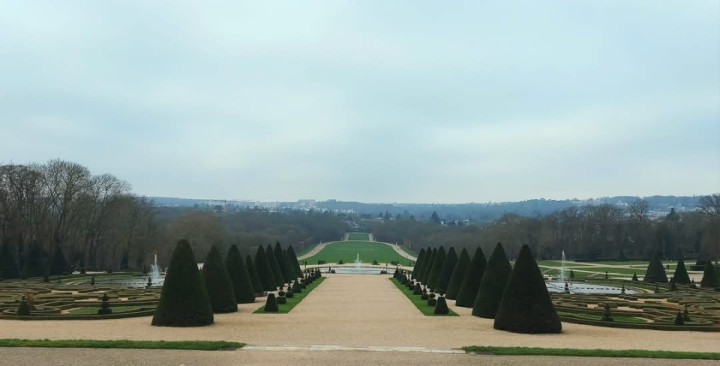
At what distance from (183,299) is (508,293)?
10.4m

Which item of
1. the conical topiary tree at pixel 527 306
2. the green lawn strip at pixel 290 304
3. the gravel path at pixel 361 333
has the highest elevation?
the conical topiary tree at pixel 527 306

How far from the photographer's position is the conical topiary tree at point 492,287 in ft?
78.7

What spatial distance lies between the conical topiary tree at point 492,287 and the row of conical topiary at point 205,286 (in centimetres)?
986

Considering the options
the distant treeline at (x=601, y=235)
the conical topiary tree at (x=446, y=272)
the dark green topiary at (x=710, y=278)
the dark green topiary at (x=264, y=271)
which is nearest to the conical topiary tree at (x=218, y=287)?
the dark green topiary at (x=264, y=271)

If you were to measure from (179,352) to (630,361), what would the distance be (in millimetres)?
10595

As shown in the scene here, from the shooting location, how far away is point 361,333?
19188 mm

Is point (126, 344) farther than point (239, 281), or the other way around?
point (239, 281)

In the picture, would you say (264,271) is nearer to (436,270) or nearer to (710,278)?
(436,270)

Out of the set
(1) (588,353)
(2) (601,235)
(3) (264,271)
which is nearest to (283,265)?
(3) (264,271)

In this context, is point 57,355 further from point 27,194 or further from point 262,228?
point 262,228

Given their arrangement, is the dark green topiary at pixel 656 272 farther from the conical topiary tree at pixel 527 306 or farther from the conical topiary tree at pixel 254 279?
the conical topiary tree at pixel 527 306

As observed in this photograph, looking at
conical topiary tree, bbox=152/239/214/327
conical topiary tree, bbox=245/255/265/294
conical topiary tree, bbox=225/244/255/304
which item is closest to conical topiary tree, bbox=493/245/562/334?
conical topiary tree, bbox=152/239/214/327

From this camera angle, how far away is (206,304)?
20703 mm

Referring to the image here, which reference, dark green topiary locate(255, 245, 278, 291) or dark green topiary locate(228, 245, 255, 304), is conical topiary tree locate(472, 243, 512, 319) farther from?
dark green topiary locate(255, 245, 278, 291)
